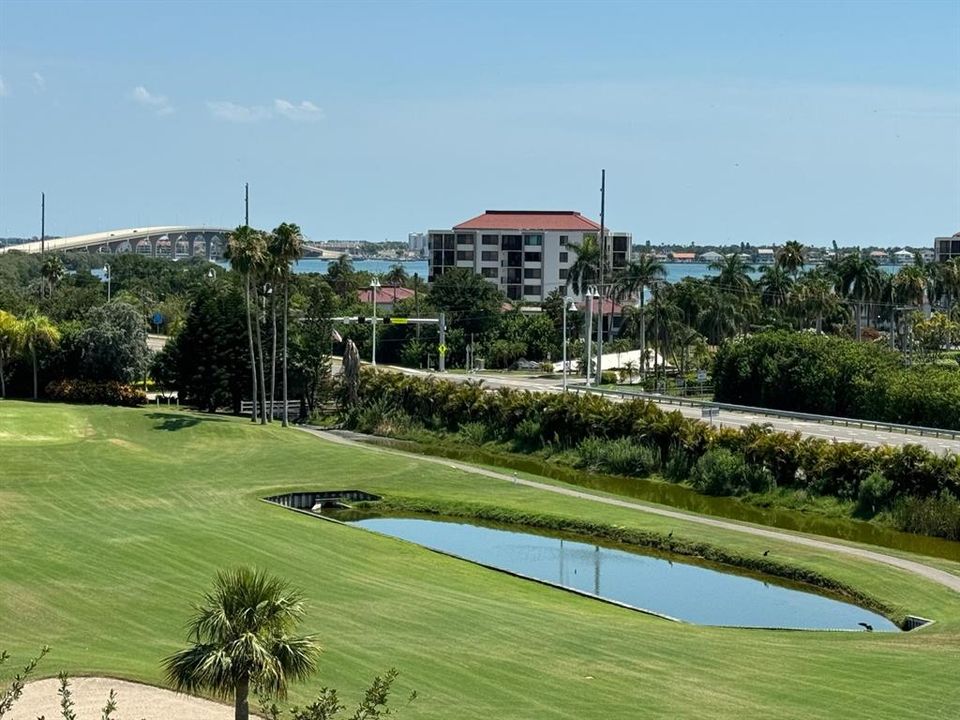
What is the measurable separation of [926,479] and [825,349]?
30793mm

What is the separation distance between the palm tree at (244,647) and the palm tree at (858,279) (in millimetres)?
107532

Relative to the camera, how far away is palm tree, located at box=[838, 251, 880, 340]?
121 metres

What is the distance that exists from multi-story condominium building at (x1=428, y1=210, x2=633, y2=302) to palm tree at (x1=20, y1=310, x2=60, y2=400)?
3442 inches

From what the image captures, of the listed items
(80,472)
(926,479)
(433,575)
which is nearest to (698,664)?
(433,575)

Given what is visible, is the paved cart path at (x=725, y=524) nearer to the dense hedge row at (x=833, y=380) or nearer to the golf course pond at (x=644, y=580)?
the golf course pond at (x=644, y=580)

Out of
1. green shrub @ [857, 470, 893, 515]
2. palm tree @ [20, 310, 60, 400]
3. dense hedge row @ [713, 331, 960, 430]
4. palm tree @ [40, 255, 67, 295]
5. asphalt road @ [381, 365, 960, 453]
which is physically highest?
palm tree @ [40, 255, 67, 295]

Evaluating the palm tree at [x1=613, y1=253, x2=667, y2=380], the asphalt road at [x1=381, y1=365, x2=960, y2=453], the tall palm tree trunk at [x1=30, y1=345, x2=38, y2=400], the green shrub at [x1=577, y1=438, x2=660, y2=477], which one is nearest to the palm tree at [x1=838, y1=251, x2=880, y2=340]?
the palm tree at [x1=613, y1=253, x2=667, y2=380]

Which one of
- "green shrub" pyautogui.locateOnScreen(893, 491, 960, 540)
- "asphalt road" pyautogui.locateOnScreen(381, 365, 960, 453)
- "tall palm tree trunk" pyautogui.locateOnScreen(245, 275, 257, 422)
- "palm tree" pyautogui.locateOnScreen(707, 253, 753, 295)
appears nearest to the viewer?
"green shrub" pyautogui.locateOnScreen(893, 491, 960, 540)

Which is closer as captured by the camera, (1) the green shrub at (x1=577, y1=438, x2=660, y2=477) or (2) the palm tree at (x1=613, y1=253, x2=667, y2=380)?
(1) the green shrub at (x1=577, y1=438, x2=660, y2=477)

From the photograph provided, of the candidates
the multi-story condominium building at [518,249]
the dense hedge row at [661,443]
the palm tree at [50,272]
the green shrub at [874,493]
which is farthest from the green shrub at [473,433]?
the multi-story condominium building at [518,249]

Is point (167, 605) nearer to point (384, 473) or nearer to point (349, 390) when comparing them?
point (384, 473)

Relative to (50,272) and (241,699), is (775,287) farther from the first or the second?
(241,699)

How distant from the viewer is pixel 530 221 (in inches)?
6688

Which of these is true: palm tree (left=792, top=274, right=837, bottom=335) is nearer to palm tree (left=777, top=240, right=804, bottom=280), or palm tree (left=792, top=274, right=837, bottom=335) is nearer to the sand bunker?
palm tree (left=777, top=240, right=804, bottom=280)
